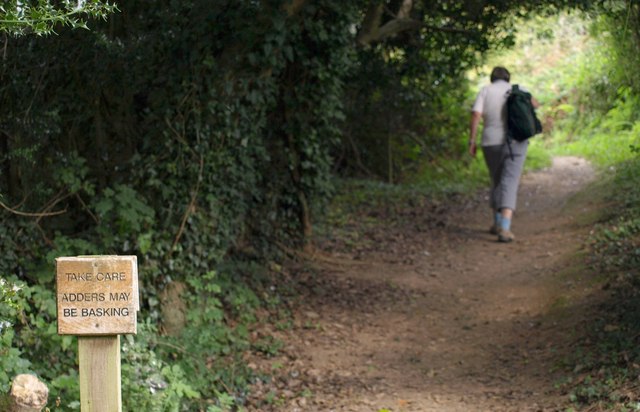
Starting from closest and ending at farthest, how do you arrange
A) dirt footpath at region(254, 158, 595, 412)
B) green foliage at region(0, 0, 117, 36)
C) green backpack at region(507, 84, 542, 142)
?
green foliage at region(0, 0, 117, 36), dirt footpath at region(254, 158, 595, 412), green backpack at region(507, 84, 542, 142)

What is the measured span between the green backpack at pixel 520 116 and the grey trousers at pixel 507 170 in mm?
170

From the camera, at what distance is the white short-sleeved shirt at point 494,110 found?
1116 centimetres

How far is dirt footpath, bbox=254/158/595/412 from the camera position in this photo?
6.61 metres

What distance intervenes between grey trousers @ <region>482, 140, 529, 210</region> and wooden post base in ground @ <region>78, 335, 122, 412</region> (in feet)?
25.9

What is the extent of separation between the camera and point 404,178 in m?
16.9

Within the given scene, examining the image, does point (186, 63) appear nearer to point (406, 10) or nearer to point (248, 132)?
point (248, 132)

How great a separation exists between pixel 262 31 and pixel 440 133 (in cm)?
1044

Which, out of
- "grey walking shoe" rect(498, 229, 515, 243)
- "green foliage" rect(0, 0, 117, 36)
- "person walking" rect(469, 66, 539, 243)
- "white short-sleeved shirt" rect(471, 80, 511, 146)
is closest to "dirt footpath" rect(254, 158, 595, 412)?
"grey walking shoe" rect(498, 229, 515, 243)

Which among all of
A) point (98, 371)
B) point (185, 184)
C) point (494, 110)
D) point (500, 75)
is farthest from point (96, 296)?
point (500, 75)

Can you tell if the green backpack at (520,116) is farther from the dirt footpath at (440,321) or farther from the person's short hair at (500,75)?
the dirt footpath at (440,321)

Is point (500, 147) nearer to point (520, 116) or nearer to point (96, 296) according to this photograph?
point (520, 116)

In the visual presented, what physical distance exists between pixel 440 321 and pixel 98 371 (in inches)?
197

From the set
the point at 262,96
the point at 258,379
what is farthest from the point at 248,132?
the point at 258,379

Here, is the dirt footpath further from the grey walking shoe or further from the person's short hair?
the person's short hair
